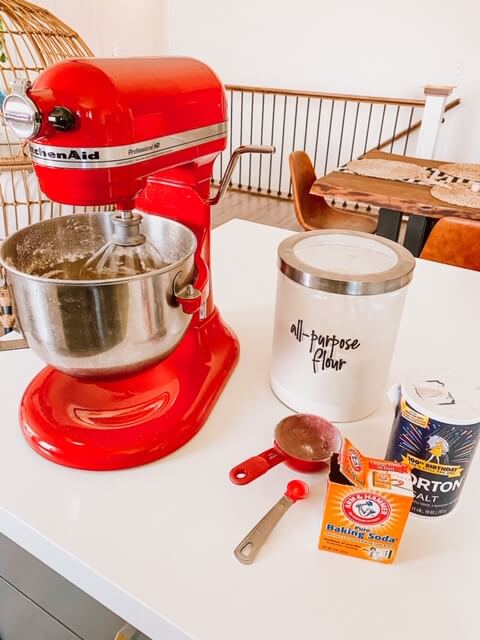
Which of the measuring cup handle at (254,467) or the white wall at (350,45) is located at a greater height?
the white wall at (350,45)

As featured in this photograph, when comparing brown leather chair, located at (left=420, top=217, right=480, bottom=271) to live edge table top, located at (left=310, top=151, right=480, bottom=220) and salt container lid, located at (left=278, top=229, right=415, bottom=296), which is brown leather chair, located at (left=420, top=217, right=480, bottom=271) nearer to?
live edge table top, located at (left=310, top=151, right=480, bottom=220)

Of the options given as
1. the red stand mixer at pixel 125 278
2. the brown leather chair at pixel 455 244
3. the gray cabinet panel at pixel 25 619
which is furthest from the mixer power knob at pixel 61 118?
the brown leather chair at pixel 455 244

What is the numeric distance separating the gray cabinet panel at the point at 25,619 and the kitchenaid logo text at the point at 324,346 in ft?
1.57

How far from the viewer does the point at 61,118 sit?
0.42 m

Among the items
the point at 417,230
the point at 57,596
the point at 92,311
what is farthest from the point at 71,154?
the point at 417,230

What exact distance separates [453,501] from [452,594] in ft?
0.29

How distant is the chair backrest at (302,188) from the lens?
2.56m

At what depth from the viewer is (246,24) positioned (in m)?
4.70

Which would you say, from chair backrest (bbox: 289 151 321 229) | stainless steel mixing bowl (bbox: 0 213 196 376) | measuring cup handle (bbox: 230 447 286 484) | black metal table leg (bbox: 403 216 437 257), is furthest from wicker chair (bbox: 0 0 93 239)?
black metal table leg (bbox: 403 216 437 257)

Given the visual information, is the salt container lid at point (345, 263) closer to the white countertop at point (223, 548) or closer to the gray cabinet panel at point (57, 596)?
the white countertop at point (223, 548)

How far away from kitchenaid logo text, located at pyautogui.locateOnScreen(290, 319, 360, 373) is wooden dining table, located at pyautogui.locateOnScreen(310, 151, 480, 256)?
5.34 ft

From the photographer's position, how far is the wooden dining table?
203 centimetres

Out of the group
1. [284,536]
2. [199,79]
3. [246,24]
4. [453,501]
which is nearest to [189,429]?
[284,536]

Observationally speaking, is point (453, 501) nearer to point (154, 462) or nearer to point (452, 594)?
point (452, 594)
